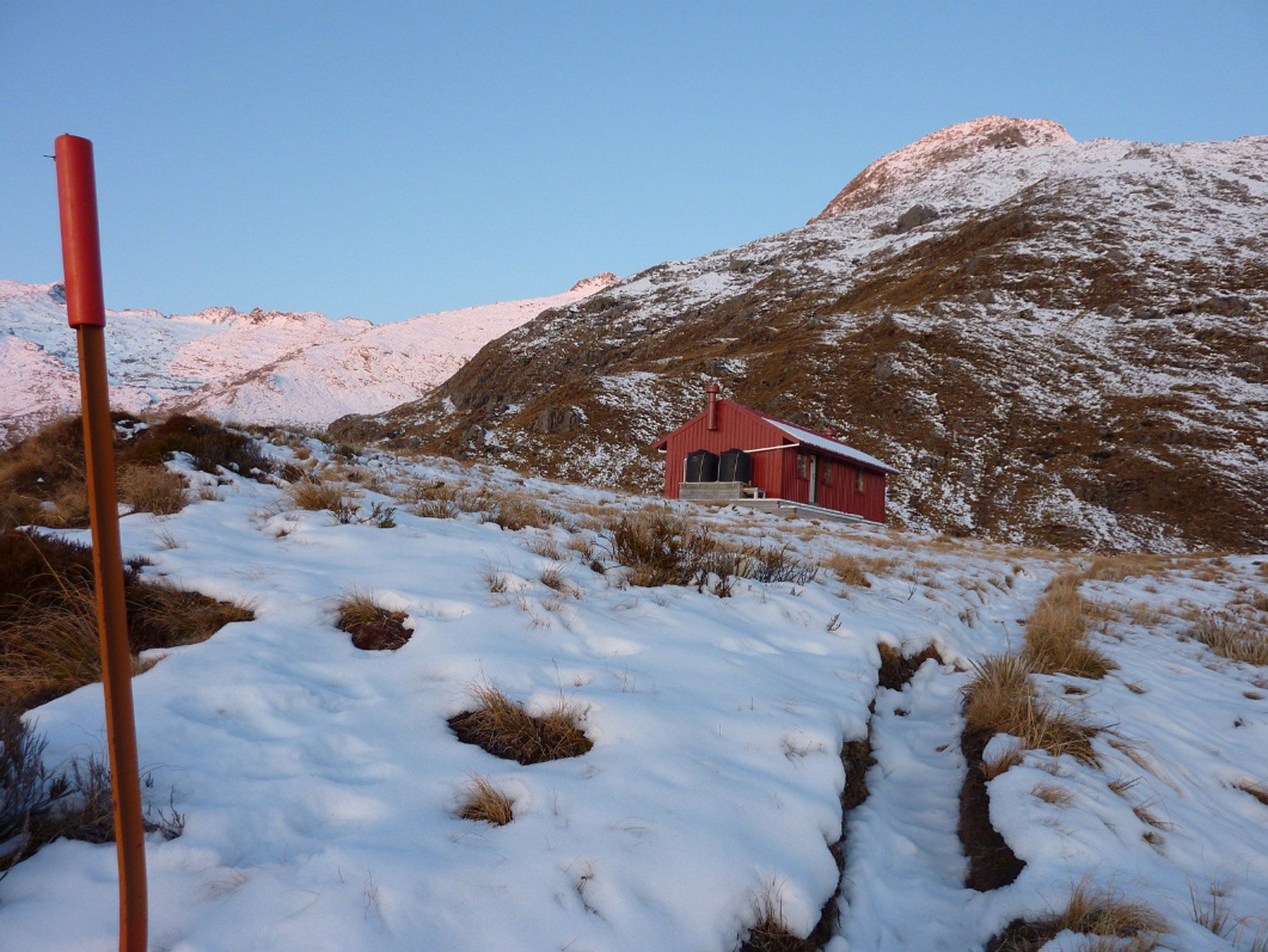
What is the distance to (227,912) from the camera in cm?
180

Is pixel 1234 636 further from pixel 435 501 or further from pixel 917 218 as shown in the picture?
pixel 917 218

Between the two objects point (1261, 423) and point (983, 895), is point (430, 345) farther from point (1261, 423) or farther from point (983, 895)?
point (983, 895)

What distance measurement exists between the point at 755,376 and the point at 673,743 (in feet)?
184

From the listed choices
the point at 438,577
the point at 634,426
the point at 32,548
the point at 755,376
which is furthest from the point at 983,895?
the point at 755,376

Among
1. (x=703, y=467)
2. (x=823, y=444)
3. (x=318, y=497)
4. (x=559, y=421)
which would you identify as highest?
(x=559, y=421)

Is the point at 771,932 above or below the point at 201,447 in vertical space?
below

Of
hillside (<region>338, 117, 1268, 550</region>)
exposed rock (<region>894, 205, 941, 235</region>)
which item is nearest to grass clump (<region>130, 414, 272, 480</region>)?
hillside (<region>338, 117, 1268, 550</region>)

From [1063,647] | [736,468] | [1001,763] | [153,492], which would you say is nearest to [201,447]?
[153,492]

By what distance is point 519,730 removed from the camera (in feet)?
9.51

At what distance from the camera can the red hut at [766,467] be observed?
100 feet

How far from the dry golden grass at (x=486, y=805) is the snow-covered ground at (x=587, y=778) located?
5cm

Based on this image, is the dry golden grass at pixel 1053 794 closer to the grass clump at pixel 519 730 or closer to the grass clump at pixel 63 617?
A: the grass clump at pixel 519 730

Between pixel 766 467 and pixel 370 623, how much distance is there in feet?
93.5

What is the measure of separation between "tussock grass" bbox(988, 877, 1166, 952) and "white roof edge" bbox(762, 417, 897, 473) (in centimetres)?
2816
